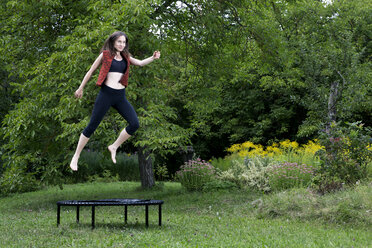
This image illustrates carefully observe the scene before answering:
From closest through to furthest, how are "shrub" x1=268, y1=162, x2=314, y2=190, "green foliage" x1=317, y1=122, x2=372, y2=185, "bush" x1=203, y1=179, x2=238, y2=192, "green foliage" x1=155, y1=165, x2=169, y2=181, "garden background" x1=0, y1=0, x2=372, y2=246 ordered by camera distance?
"garden background" x1=0, y1=0, x2=372, y2=246 < "green foliage" x1=317, y1=122, x2=372, y2=185 < "shrub" x1=268, y1=162, x2=314, y2=190 < "bush" x1=203, y1=179, x2=238, y2=192 < "green foliage" x1=155, y1=165, x2=169, y2=181

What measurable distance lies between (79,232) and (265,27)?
26.6ft

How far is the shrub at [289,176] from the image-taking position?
1116 cm

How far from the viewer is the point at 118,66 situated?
434 cm

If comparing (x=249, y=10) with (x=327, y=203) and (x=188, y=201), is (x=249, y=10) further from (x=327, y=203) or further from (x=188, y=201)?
(x=327, y=203)

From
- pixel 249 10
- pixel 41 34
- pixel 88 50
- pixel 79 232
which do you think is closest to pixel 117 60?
pixel 79 232

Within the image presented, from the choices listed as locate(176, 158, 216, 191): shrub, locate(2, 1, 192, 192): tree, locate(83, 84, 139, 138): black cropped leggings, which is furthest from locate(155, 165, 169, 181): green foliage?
locate(83, 84, 139, 138): black cropped leggings

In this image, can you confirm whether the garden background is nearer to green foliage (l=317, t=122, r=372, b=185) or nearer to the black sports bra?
green foliage (l=317, t=122, r=372, b=185)

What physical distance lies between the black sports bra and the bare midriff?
0.04 metres

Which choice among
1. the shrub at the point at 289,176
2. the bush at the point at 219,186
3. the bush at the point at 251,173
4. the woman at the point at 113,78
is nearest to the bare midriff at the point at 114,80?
the woman at the point at 113,78

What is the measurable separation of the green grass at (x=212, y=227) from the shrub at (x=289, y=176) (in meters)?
0.75

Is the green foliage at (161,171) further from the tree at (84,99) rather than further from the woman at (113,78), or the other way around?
the woman at (113,78)

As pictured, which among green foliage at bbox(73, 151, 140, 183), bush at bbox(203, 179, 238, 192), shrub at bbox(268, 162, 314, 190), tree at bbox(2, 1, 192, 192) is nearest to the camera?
tree at bbox(2, 1, 192, 192)

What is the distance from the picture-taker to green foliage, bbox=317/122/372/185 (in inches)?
369

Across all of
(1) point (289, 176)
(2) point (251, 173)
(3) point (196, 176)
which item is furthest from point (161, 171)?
(1) point (289, 176)
